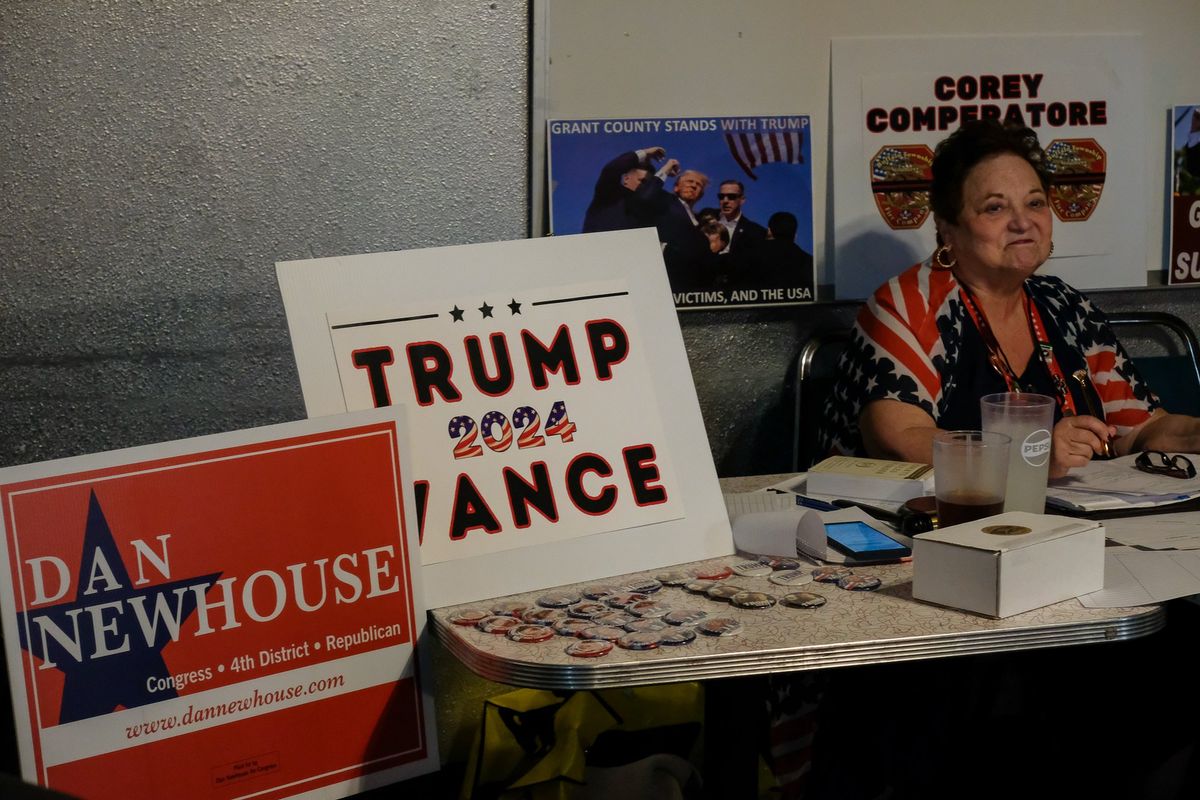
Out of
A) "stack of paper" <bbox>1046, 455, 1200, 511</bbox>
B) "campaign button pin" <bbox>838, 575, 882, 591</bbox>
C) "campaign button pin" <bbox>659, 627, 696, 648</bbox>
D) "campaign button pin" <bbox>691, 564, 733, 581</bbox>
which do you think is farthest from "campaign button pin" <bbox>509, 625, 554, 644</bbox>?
"stack of paper" <bbox>1046, 455, 1200, 511</bbox>

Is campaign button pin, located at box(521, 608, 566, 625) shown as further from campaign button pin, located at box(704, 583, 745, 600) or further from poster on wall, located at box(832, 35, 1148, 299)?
poster on wall, located at box(832, 35, 1148, 299)

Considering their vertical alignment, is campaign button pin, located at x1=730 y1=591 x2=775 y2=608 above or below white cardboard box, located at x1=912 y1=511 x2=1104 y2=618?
below

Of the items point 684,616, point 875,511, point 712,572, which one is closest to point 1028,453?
point 875,511

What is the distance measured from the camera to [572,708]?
213 cm

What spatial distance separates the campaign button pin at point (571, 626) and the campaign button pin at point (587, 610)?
12 millimetres

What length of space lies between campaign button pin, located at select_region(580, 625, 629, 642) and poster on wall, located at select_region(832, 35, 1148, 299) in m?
1.67

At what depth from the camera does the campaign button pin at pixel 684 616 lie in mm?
1193

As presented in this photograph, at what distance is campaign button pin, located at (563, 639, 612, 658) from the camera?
1.11 meters

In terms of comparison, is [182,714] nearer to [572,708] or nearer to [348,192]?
[572,708]

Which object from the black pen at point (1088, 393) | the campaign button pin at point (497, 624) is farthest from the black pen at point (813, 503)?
the black pen at point (1088, 393)

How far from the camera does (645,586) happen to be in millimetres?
1334

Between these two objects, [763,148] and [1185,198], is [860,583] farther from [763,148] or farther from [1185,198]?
[1185,198]

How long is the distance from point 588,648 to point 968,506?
547mm

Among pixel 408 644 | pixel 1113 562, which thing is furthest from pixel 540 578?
pixel 1113 562
